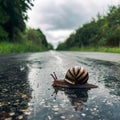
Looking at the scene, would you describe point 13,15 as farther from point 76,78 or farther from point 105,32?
point 76,78

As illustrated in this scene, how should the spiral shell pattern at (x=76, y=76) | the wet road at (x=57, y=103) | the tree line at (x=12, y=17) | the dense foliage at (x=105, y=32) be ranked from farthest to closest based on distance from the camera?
the dense foliage at (x=105, y=32), the tree line at (x=12, y=17), the spiral shell pattern at (x=76, y=76), the wet road at (x=57, y=103)

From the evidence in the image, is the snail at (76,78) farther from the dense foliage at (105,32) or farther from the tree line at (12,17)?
the dense foliage at (105,32)

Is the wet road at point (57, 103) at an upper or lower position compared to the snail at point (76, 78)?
lower

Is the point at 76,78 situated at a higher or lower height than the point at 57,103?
higher

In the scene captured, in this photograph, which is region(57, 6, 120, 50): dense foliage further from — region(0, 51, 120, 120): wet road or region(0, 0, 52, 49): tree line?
region(0, 51, 120, 120): wet road

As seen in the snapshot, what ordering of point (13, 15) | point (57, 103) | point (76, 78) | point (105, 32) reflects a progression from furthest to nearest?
point (105, 32), point (13, 15), point (76, 78), point (57, 103)

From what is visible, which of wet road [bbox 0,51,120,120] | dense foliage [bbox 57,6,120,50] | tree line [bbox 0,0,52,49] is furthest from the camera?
dense foliage [bbox 57,6,120,50]

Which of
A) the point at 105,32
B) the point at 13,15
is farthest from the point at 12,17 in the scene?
the point at 105,32

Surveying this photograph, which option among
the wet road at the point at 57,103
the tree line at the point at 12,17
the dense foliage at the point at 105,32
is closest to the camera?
the wet road at the point at 57,103

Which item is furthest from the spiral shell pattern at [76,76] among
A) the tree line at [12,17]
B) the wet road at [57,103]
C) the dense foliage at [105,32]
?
the dense foliage at [105,32]

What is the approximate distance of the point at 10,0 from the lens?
58.8 m

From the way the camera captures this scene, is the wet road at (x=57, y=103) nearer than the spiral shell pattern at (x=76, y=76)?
Yes

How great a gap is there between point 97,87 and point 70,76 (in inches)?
34.9

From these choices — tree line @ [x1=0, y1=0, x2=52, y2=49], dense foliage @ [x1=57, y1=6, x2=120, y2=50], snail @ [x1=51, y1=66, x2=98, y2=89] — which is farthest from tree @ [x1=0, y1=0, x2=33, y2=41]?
snail @ [x1=51, y1=66, x2=98, y2=89]
